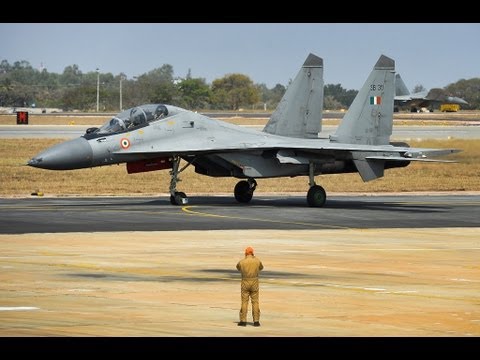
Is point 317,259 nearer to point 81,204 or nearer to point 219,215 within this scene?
point 219,215

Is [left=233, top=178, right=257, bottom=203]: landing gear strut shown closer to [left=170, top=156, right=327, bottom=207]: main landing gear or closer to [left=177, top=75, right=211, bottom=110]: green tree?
[left=170, top=156, right=327, bottom=207]: main landing gear

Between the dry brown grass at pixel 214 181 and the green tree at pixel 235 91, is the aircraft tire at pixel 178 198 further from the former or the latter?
the green tree at pixel 235 91

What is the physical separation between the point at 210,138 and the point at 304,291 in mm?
21734

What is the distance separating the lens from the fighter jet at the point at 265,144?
44.4 m

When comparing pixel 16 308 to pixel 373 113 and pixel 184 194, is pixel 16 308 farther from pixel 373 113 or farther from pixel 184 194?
pixel 373 113

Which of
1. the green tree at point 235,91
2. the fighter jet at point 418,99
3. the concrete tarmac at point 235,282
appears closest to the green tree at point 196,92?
the green tree at point 235,91

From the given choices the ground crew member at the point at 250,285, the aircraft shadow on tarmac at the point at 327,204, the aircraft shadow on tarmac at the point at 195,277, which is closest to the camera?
the ground crew member at the point at 250,285

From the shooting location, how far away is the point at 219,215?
43250mm

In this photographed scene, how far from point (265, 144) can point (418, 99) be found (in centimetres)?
14070

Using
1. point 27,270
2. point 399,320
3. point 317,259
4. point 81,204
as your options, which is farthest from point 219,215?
point 399,320

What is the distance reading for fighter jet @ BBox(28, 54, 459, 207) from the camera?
1748 inches

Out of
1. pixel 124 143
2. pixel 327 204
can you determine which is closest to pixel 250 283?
pixel 124 143

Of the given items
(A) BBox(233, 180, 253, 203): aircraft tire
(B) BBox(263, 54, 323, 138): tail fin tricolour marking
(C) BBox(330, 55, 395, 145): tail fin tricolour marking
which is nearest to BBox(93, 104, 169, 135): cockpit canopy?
(A) BBox(233, 180, 253, 203): aircraft tire
